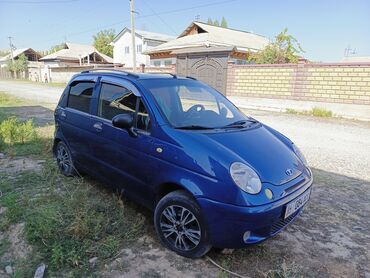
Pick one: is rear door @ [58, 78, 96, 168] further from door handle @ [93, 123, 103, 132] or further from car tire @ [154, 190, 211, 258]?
Answer: car tire @ [154, 190, 211, 258]

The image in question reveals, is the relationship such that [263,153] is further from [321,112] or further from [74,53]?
[74,53]

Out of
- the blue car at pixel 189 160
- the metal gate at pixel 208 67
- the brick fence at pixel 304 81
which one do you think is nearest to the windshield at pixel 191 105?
the blue car at pixel 189 160

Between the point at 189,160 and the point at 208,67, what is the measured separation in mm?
13963

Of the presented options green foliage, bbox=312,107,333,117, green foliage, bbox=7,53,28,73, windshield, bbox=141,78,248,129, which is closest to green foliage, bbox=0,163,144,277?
windshield, bbox=141,78,248,129

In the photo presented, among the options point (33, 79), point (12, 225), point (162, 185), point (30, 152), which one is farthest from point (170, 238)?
point (33, 79)

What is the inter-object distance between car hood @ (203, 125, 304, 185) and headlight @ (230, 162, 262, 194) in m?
0.07

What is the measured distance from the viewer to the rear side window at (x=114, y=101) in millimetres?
3297

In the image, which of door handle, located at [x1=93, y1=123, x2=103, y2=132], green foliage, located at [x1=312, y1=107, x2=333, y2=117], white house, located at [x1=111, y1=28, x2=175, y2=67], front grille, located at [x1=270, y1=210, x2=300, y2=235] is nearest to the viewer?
front grille, located at [x1=270, y1=210, x2=300, y2=235]

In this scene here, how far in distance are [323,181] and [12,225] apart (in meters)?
4.53

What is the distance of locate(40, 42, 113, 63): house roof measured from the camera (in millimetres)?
45688

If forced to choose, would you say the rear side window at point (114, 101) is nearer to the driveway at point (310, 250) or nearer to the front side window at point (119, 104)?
the front side window at point (119, 104)

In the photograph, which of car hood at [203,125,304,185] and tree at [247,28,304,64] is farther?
tree at [247,28,304,64]

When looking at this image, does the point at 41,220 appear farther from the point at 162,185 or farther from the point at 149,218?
the point at 162,185

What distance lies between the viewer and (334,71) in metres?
11.3
